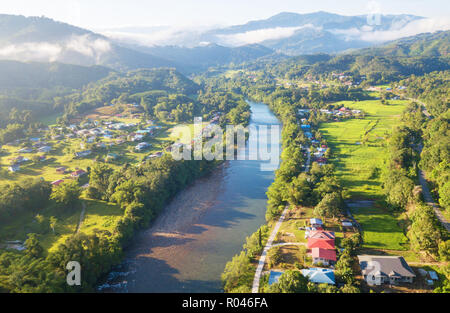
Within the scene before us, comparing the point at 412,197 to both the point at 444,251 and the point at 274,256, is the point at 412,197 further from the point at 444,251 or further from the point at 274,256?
the point at 274,256

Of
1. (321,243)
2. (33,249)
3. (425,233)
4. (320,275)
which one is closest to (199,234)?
(321,243)

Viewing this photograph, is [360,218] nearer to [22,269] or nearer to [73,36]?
[22,269]

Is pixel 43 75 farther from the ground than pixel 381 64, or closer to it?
closer to it

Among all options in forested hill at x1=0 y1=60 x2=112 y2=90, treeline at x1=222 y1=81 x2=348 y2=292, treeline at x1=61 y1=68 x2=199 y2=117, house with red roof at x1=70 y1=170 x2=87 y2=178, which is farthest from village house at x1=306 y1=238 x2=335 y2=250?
forested hill at x1=0 y1=60 x2=112 y2=90

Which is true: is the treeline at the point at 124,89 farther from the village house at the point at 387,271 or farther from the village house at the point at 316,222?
the village house at the point at 387,271

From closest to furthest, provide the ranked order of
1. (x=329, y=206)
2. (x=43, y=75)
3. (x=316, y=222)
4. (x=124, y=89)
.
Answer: (x=316, y=222), (x=329, y=206), (x=124, y=89), (x=43, y=75)
